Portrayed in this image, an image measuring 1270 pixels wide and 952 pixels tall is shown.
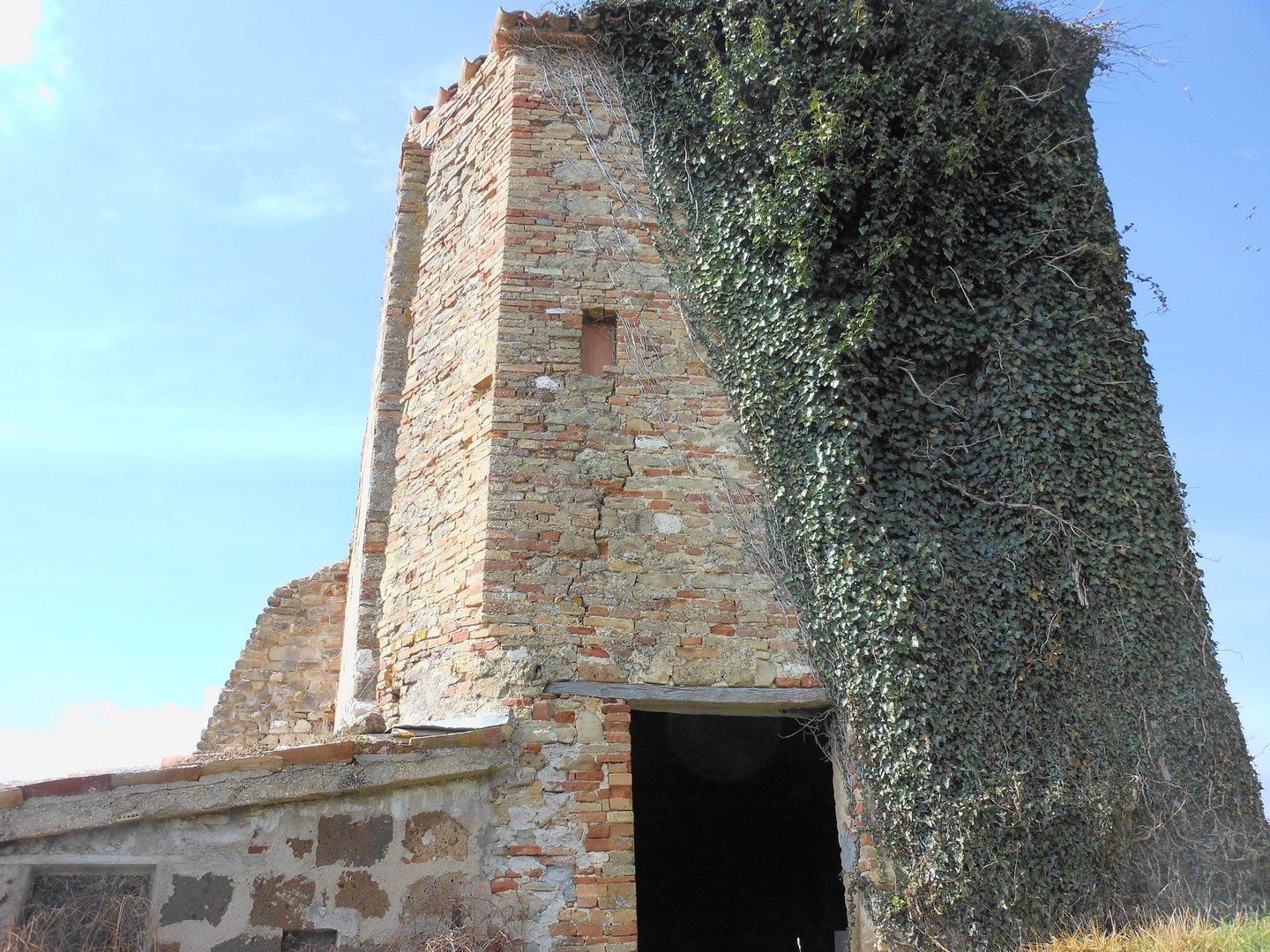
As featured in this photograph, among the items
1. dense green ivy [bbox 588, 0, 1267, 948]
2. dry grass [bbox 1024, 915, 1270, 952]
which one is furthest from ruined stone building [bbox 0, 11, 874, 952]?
dry grass [bbox 1024, 915, 1270, 952]

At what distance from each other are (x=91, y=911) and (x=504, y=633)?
8.22ft

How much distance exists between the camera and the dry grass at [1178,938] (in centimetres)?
476

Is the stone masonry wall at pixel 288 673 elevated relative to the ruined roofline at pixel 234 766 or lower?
elevated

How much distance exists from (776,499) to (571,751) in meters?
2.13

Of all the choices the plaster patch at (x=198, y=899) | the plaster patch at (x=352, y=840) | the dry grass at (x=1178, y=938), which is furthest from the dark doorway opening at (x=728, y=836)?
the plaster patch at (x=198, y=899)

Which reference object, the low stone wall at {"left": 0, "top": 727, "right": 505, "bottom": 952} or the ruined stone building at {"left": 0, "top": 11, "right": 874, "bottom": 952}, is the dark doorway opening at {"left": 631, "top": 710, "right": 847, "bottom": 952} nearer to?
the ruined stone building at {"left": 0, "top": 11, "right": 874, "bottom": 952}

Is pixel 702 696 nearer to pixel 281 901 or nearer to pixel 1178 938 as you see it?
pixel 281 901

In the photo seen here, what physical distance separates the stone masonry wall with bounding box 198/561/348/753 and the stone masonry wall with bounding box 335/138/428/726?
17.8 inches

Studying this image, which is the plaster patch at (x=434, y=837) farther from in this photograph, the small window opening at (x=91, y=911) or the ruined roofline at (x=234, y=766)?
the small window opening at (x=91, y=911)

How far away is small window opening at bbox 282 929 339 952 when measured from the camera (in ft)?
16.1

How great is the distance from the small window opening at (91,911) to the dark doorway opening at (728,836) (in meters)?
5.01

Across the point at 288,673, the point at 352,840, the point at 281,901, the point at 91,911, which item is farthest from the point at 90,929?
the point at 288,673

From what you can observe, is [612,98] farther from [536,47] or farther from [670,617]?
[670,617]

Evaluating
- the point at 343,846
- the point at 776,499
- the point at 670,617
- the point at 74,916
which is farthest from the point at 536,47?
the point at 74,916
